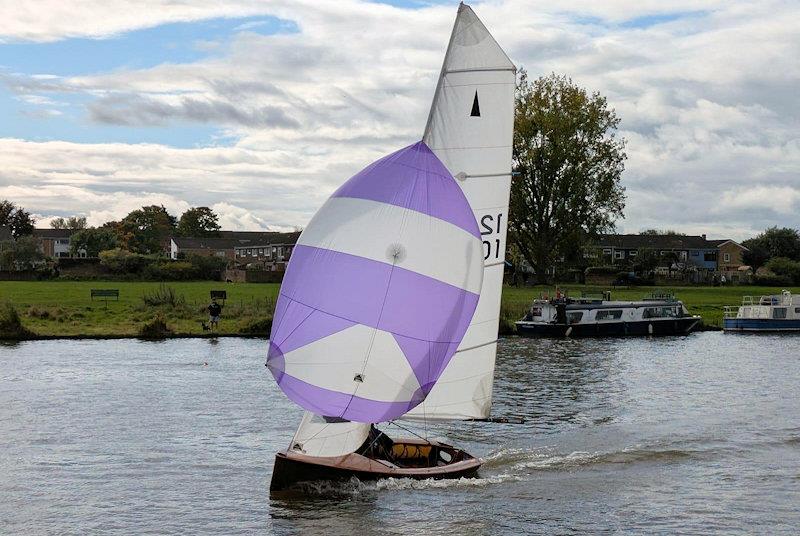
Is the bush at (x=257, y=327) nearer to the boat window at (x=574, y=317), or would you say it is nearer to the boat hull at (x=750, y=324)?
the boat window at (x=574, y=317)

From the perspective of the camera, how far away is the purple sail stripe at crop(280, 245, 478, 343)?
2366 cm

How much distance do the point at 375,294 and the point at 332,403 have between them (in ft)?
8.65

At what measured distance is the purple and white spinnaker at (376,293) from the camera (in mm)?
23719

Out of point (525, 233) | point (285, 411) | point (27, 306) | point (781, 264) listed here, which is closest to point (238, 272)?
point (525, 233)

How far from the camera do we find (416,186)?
79.7 feet

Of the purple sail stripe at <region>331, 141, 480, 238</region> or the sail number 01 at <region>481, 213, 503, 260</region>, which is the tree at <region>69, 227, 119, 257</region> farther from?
the purple sail stripe at <region>331, 141, 480, 238</region>

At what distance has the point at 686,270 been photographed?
14725cm

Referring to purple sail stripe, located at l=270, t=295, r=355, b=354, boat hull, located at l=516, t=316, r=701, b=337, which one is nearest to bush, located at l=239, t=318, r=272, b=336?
boat hull, located at l=516, t=316, r=701, b=337

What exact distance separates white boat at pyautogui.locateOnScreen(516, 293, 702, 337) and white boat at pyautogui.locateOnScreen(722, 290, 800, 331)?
285 cm

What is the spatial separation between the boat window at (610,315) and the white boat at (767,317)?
9400 millimetres

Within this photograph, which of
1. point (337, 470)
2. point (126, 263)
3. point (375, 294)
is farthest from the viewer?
point (126, 263)

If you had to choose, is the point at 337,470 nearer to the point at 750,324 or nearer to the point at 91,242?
the point at 750,324

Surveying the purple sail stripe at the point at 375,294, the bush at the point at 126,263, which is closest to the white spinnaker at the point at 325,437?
the purple sail stripe at the point at 375,294

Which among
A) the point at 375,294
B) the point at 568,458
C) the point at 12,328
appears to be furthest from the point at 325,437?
the point at 12,328
